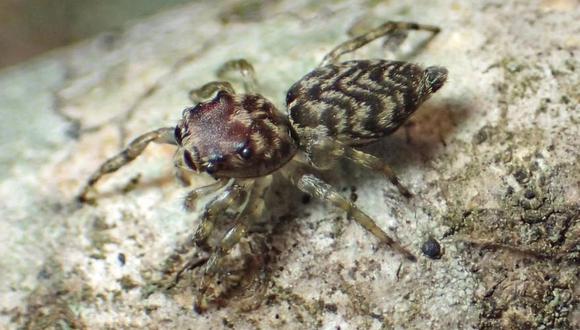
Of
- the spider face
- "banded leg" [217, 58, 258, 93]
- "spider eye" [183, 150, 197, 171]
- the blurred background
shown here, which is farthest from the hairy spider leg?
the blurred background

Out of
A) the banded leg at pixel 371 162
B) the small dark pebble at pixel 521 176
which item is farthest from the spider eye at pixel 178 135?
the small dark pebble at pixel 521 176

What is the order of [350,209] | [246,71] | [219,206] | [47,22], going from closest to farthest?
[350,209]
[219,206]
[246,71]
[47,22]

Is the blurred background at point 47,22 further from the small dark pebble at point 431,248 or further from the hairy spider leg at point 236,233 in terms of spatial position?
the small dark pebble at point 431,248

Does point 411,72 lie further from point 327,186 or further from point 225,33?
point 225,33

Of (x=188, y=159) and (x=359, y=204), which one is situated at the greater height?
(x=188, y=159)

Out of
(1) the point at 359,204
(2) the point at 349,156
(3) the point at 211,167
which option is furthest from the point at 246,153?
(1) the point at 359,204

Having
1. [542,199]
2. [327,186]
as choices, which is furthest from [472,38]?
[327,186]

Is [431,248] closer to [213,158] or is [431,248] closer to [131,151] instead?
[213,158]

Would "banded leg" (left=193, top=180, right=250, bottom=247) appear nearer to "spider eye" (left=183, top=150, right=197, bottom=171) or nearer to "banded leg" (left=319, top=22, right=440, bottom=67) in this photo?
"spider eye" (left=183, top=150, right=197, bottom=171)

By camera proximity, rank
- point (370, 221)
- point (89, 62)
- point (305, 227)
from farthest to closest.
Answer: point (89, 62), point (305, 227), point (370, 221)
